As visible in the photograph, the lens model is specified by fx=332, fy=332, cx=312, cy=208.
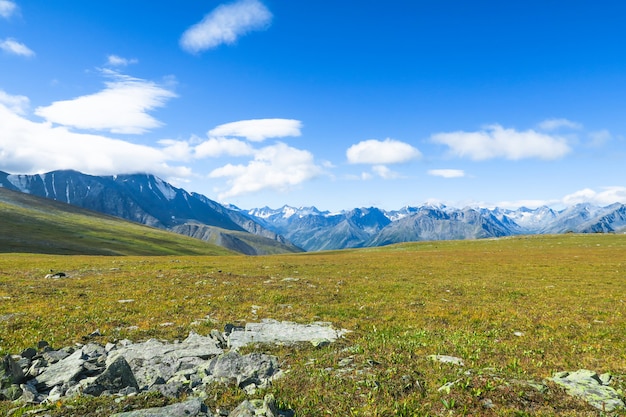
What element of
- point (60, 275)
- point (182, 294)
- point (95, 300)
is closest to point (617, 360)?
point (182, 294)

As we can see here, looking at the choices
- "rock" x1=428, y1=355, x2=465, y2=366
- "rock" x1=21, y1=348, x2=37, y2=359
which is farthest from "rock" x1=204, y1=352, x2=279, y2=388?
"rock" x1=21, y1=348, x2=37, y2=359

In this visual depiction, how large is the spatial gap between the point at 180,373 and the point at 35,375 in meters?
4.91

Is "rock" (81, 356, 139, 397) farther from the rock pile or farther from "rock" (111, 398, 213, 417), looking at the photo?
"rock" (111, 398, 213, 417)

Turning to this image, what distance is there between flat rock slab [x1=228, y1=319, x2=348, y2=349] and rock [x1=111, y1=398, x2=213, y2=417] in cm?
587

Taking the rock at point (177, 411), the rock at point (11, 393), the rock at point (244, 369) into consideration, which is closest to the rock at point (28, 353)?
the rock at point (11, 393)

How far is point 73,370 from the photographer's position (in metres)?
11.5

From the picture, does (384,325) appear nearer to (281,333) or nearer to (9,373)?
(281,333)

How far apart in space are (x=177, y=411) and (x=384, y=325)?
13.2 meters

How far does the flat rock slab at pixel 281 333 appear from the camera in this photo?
51.6ft

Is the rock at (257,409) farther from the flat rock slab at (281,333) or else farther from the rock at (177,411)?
the flat rock slab at (281,333)

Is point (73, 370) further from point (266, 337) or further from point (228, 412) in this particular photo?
point (266, 337)

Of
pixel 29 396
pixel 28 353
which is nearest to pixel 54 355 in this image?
pixel 28 353

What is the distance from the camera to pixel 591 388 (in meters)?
10.2

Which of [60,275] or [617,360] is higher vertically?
[617,360]
